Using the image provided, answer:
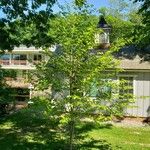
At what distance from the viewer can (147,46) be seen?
29203mm

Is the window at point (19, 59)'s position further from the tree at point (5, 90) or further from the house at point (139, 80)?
the house at point (139, 80)

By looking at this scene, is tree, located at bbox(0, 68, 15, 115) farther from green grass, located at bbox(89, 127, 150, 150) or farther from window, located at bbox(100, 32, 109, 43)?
window, located at bbox(100, 32, 109, 43)

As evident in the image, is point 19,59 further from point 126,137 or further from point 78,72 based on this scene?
point 78,72

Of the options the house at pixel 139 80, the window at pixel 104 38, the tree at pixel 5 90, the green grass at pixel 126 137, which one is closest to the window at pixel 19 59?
the window at pixel 104 38

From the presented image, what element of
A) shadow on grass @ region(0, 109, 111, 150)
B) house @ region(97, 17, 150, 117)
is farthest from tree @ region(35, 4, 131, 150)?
house @ region(97, 17, 150, 117)

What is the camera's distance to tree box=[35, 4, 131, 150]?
47.0 feet

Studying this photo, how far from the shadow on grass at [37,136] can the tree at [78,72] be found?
249cm

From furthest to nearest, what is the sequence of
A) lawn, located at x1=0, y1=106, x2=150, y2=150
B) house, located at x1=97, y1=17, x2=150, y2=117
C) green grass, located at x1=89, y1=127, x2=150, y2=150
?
house, located at x1=97, y1=17, x2=150, y2=117 → green grass, located at x1=89, y1=127, x2=150, y2=150 → lawn, located at x1=0, y1=106, x2=150, y2=150

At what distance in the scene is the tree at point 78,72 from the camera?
47.0ft

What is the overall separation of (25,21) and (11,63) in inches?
1864

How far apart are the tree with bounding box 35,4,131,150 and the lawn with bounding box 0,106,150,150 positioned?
10.4ft

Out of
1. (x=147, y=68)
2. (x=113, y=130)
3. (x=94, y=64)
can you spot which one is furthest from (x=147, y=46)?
(x=94, y=64)

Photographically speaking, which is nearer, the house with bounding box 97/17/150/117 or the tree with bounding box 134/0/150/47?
the tree with bounding box 134/0/150/47

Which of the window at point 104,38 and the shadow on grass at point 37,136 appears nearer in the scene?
the shadow on grass at point 37,136
